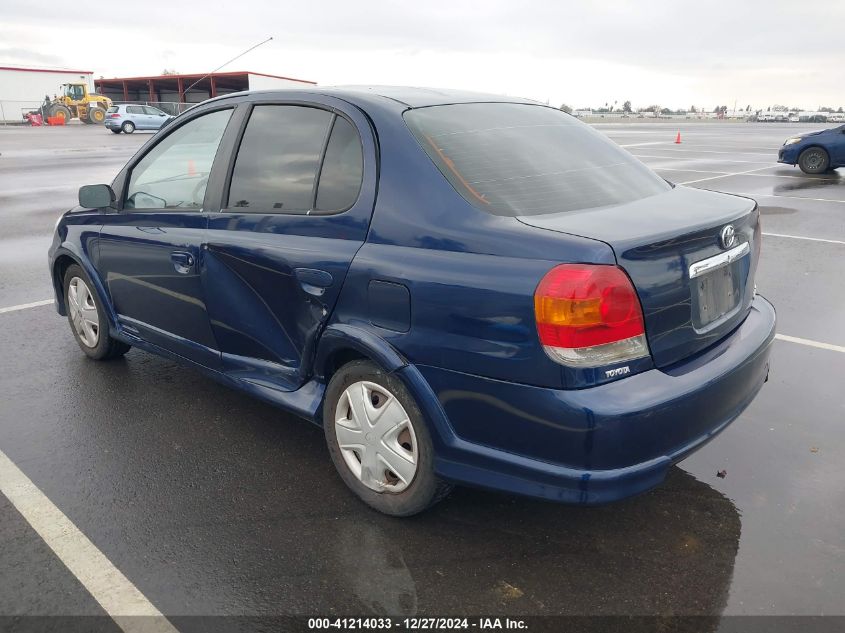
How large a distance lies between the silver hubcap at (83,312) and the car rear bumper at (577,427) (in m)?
2.91

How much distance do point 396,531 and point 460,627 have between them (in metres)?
0.60

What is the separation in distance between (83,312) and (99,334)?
22cm

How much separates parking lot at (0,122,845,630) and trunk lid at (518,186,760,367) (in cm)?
81

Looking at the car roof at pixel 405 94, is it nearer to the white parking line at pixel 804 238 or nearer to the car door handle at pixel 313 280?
the car door handle at pixel 313 280

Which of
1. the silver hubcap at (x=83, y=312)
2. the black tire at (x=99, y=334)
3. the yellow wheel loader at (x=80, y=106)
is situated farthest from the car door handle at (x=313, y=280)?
the yellow wheel loader at (x=80, y=106)

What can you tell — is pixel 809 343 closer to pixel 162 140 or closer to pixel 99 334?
pixel 162 140

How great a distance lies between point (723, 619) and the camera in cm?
248

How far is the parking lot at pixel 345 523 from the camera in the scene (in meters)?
2.59

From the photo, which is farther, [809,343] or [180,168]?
[809,343]

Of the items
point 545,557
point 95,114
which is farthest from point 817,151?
point 95,114

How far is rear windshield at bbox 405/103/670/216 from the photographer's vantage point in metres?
2.85

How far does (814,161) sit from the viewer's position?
17.0 meters

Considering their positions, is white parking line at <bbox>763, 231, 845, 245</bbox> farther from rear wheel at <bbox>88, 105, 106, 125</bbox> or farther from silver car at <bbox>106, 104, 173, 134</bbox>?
rear wheel at <bbox>88, 105, 106, 125</bbox>

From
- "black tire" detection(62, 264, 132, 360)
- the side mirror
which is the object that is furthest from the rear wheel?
the side mirror
